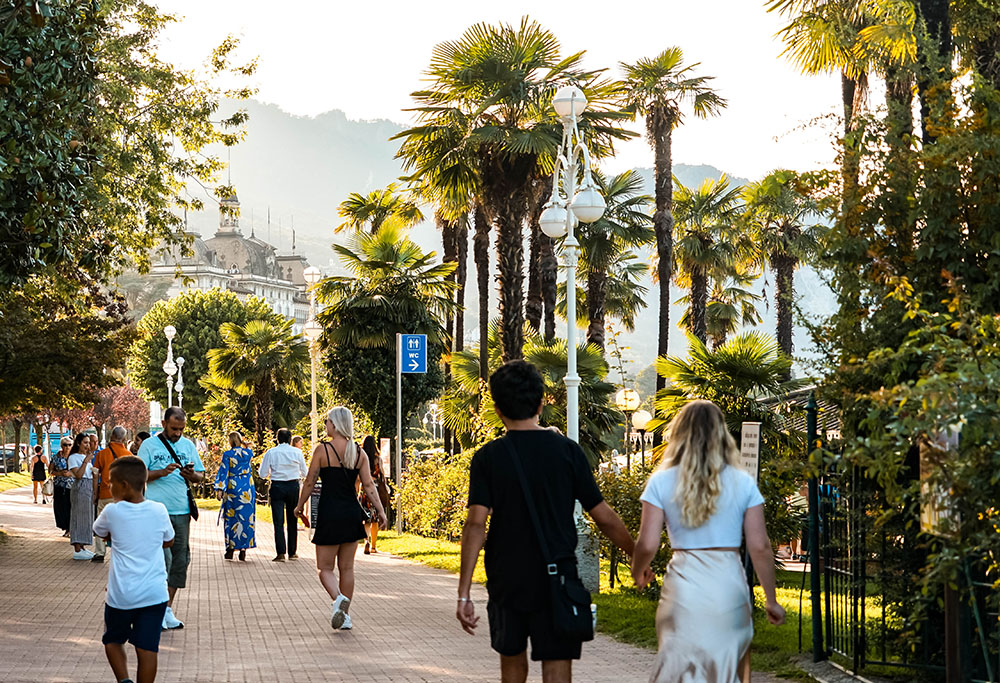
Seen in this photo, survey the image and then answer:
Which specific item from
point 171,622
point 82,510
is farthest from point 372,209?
point 171,622

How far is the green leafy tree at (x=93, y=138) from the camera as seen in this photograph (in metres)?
9.81

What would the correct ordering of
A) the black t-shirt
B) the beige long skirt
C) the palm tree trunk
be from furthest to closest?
1. the palm tree trunk
2. the black t-shirt
3. the beige long skirt

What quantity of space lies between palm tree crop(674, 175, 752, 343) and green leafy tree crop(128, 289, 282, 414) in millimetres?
30393

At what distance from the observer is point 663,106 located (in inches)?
1501

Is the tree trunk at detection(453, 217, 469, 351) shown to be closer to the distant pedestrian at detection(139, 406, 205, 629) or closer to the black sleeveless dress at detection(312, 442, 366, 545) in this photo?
the black sleeveless dress at detection(312, 442, 366, 545)

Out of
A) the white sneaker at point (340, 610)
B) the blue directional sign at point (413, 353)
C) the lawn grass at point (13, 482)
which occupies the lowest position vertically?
the lawn grass at point (13, 482)

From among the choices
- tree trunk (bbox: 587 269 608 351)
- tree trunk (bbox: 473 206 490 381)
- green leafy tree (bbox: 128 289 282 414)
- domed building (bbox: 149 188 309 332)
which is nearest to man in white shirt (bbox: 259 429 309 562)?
tree trunk (bbox: 473 206 490 381)

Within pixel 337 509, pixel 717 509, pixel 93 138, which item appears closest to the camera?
pixel 717 509

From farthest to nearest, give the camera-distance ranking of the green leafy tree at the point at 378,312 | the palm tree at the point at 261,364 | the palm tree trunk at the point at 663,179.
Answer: the palm tree at the point at 261,364 < the palm tree trunk at the point at 663,179 < the green leafy tree at the point at 378,312

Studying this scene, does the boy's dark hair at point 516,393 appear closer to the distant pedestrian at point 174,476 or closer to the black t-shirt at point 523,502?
the black t-shirt at point 523,502

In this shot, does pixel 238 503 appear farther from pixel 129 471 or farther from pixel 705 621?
pixel 705 621

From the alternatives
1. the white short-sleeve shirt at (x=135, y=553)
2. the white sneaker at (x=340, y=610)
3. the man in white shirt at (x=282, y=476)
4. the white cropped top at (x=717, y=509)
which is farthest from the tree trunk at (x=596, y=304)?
the white cropped top at (x=717, y=509)

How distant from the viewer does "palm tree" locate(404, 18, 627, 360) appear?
74.1ft

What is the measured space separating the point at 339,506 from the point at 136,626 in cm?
350
